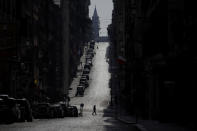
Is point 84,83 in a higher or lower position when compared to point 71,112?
higher

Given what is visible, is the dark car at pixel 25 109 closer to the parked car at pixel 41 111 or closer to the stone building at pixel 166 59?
the stone building at pixel 166 59

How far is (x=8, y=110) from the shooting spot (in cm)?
3862

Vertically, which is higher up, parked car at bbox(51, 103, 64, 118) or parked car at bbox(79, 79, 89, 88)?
parked car at bbox(79, 79, 89, 88)

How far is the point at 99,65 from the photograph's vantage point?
627ft

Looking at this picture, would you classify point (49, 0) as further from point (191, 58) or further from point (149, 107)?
point (191, 58)

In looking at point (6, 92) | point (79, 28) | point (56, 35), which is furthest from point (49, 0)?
point (79, 28)

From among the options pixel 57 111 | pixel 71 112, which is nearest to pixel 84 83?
pixel 71 112

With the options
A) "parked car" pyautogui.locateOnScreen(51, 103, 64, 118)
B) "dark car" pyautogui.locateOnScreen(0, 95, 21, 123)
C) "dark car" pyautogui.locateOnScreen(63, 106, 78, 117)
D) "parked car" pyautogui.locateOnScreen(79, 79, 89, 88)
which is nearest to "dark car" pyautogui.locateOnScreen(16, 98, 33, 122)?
"dark car" pyautogui.locateOnScreen(0, 95, 21, 123)

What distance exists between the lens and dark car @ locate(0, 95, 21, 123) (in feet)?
125

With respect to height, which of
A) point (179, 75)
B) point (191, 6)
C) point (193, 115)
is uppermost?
point (191, 6)

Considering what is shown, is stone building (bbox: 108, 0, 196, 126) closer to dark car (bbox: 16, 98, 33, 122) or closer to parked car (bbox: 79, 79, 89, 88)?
dark car (bbox: 16, 98, 33, 122)

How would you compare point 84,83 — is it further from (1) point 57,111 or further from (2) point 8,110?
(2) point 8,110

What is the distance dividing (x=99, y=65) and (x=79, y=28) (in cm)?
1334

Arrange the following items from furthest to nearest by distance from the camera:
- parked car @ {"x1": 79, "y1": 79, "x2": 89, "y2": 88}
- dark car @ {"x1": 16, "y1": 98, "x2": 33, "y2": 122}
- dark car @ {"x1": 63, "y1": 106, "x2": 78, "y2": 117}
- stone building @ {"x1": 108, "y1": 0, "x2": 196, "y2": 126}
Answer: parked car @ {"x1": 79, "y1": 79, "x2": 89, "y2": 88} < dark car @ {"x1": 63, "y1": 106, "x2": 78, "y2": 117} < dark car @ {"x1": 16, "y1": 98, "x2": 33, "y2": 122} < stone building @ {"x1": 108, "y1": 0, "x2": 196, "y2": 126}
